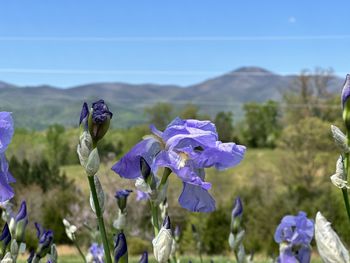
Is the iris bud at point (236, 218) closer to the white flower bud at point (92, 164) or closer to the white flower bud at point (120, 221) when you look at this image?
the white flower bud at point (120, 221)

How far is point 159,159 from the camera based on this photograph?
1.16 metres

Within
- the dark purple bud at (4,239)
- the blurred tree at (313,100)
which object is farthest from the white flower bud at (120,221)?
the blurred tree at (313,100)

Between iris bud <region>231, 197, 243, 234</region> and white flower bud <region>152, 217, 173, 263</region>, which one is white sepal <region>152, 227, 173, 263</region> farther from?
iris bud <region>231, 197, 243, 234</region>

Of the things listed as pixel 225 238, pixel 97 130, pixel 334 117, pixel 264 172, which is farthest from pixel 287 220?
pixel 334 117

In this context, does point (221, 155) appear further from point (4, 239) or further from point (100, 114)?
point (4, 239)

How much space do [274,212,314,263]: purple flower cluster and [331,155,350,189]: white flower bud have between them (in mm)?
666

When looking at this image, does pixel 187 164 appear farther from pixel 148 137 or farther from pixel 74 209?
pixel 74 209

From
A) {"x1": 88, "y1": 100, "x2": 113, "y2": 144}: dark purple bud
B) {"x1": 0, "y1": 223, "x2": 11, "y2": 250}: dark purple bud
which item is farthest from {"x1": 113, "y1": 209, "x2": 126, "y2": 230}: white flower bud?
{"x1": 88, "y1": 100, "x2": 113, "y2": 144}: dark purple bud

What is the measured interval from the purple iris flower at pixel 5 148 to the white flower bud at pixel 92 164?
16 centimetres

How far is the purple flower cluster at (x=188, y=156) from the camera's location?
1142mm

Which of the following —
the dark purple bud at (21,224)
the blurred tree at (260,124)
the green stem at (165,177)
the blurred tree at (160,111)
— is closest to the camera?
the green stem at (165,177)

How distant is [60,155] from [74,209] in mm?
29834

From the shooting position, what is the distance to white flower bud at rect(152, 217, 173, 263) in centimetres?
99

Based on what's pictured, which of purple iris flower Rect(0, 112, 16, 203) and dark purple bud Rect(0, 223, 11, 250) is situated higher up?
purple iris flower Rect(0, 112, 16, 203)
